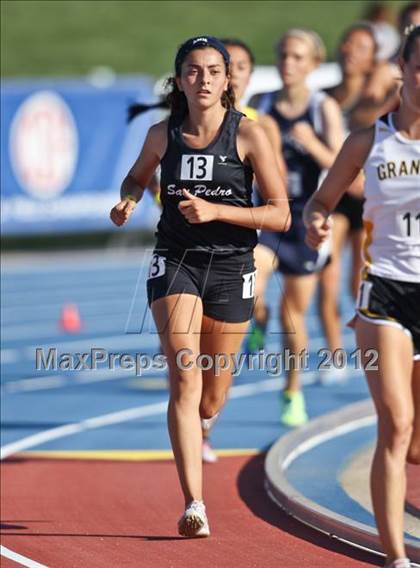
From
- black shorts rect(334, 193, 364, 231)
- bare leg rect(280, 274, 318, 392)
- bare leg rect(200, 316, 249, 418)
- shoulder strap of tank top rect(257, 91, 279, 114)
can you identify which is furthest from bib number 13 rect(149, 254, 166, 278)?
black shorts rect(334, 193, 364, 231)

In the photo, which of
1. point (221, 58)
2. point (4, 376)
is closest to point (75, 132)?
point (4, 376)

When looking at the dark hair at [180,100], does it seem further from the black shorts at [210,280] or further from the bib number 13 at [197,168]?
the black shorts at [210,280]

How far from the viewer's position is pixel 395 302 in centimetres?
570

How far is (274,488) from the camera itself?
796cm

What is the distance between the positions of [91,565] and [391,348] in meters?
1.93

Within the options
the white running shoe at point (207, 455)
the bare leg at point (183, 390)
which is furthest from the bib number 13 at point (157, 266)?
the white running shoe at point (207, 455)

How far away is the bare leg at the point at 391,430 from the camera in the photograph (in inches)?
217

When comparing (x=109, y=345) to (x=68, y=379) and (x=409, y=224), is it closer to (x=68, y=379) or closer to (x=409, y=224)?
(x=68, y=379)

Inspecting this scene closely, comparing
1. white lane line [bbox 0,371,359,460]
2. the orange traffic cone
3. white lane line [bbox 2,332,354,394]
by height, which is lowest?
the orange traffic cone

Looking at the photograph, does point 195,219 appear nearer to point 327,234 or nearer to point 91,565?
point 327,234

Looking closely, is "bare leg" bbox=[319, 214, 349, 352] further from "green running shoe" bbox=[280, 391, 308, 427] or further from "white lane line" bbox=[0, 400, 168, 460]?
"green running shoe" bbox=[280, 391, 308, 427]

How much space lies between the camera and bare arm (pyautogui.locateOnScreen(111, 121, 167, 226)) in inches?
268

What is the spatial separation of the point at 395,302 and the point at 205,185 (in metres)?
1.43

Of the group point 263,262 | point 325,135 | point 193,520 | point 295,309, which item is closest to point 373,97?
point 325,135
